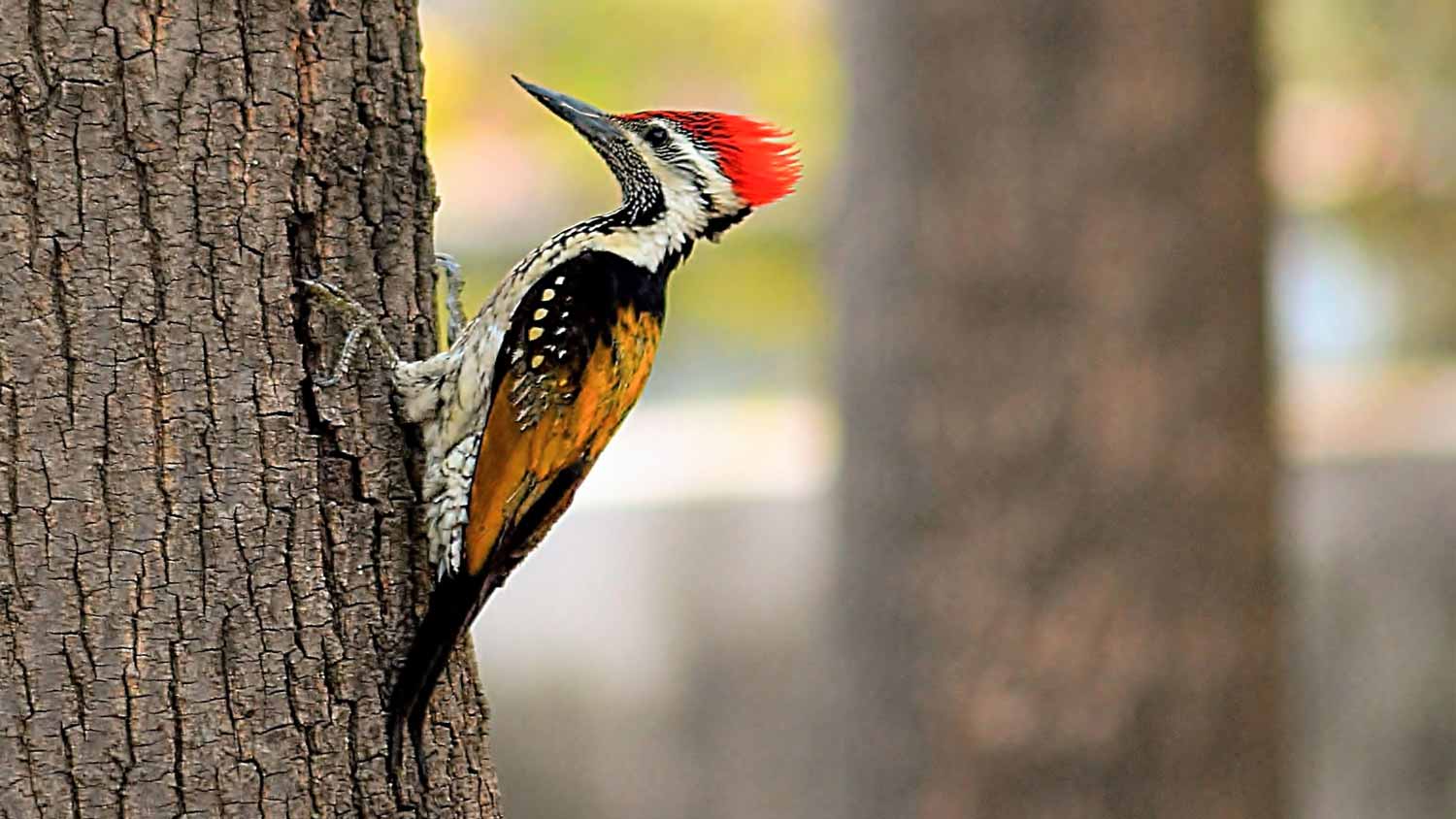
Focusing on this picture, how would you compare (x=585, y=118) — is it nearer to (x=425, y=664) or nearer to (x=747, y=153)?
(x=747, y=153)

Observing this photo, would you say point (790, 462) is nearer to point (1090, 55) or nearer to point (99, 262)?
point (1090, 55)

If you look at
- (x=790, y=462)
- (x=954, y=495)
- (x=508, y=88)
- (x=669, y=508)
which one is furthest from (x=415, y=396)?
(x=508, y=88)

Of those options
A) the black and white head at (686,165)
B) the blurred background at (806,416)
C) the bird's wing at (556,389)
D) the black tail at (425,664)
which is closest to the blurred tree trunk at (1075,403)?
the blurred background at (806,416)

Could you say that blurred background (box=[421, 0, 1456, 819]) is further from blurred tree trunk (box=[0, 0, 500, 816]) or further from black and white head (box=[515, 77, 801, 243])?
blurred tree trunk (box=[0, 0, 500, 816])

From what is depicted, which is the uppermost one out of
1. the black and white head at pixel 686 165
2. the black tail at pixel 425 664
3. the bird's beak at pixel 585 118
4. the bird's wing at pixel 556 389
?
the bird's beak at pixel 585 118

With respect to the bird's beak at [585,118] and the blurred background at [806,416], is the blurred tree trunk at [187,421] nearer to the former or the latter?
the bird's beak at [585,118]

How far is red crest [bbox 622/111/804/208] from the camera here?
2623mm

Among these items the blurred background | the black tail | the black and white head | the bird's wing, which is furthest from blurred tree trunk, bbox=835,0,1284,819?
the black tail

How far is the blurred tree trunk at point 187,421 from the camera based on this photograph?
1.97m

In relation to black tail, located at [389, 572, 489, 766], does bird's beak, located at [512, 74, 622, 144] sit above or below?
above

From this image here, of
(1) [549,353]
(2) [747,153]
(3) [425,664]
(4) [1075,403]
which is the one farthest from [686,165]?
(4) [1075,403]

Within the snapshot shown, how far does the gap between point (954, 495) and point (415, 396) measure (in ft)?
8.91

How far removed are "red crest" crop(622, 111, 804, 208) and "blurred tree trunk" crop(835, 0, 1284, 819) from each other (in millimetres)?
2191

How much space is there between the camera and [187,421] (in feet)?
6.66
